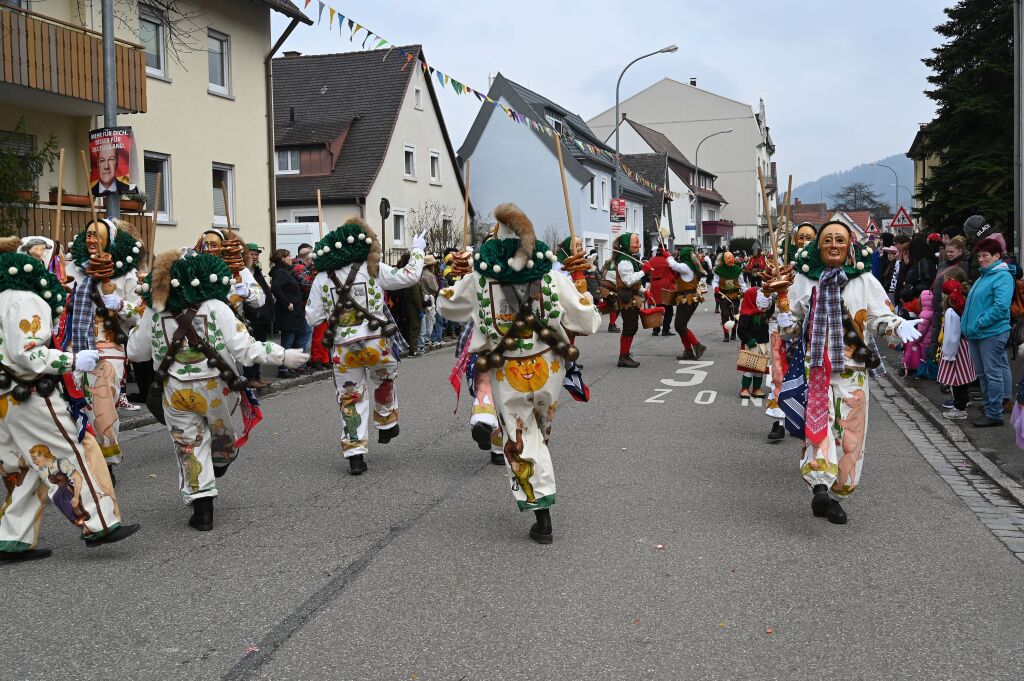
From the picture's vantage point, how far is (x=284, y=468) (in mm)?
7855

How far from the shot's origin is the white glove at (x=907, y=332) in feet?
18.0

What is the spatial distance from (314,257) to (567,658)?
14.7 feet

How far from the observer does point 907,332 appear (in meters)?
5.54

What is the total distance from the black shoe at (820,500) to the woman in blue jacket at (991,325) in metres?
4.17

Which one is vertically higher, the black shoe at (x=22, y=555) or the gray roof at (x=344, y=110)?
the gray roof at (x=344, y=110)

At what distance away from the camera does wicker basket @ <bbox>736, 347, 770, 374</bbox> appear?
10.5 meters

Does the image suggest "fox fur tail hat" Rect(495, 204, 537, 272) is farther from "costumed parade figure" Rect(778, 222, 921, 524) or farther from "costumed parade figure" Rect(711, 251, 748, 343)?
"costumed parade figure" Rect(711, 251, 748, 343)

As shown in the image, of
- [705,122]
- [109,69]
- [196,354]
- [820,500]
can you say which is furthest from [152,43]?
[705,122]

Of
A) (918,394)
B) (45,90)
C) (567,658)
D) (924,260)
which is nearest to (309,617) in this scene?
(567,658)

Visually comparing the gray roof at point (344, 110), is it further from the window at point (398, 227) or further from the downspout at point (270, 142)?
the downspout at point (270, 142)

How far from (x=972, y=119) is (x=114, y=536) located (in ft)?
80.4

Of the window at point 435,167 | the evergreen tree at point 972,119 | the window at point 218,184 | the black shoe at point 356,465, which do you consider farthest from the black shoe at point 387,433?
the window at point 435,167

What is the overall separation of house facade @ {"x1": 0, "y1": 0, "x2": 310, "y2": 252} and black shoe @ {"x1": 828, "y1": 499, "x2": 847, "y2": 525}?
1003cm

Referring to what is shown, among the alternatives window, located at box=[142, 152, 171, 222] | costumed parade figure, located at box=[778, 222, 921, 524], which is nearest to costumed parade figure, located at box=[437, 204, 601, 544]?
costumed parade figure, located at box=[778, 222, 921, 524]
